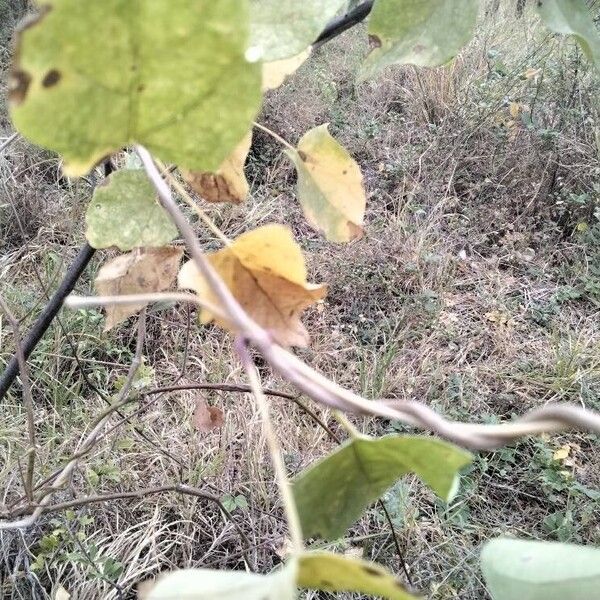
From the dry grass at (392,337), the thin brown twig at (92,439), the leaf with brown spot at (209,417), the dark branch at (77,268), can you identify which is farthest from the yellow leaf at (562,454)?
the dark branch at (77,268)

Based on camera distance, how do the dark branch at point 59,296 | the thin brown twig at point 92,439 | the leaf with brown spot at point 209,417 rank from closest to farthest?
the dark branch at point 59,296
the thin brown twig at point 92,439
the leaf with brown spot at point 209,417

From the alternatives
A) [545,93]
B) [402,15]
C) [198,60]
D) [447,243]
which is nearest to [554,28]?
[402,15]

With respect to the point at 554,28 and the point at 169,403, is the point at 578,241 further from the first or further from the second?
the point at 554,28

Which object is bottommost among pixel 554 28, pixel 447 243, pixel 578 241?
pixel 578 241

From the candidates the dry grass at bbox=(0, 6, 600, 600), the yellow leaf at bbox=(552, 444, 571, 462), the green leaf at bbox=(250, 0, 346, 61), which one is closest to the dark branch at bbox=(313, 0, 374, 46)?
the green leaf at bbox=(250, 0, 346, 61)

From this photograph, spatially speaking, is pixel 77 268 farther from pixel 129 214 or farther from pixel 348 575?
pixel 348 575

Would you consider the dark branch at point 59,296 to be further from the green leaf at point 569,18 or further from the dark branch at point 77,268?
the green leaf at point 569,18
